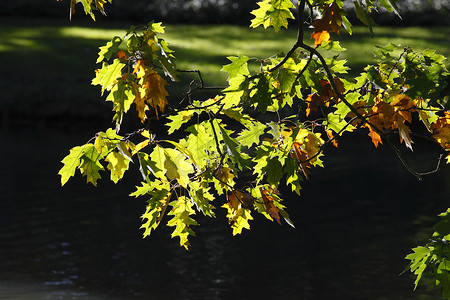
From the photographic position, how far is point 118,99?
2918 mm

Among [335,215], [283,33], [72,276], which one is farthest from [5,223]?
[283,33]

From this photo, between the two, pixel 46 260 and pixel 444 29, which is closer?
pixel 46 260

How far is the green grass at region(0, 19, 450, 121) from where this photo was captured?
55.4 ft

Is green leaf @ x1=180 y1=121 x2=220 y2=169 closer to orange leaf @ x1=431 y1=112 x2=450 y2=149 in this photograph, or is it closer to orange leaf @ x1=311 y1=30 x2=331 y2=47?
orange leaf @ x1=311 y1=30 x2=331 y2=47

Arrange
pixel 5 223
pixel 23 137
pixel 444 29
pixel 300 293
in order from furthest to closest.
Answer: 1. pixel 444 29
2. pixel 23 137
3. pixel 5 223
4. pixel 300 293

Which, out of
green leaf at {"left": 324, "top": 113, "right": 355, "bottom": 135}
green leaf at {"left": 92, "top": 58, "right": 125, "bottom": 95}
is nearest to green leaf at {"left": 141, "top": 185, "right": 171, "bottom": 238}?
green leaf at {"left": 92, "top": 58, "right": 125, "bottom": 95}

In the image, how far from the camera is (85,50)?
19.8 metres

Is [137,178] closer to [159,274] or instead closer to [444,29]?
[159,274]

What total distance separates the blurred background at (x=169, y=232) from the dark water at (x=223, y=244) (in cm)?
2

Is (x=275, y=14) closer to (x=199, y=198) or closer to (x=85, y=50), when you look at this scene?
(x=199, y=198)

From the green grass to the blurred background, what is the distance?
7 centimetres

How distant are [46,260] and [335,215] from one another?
12.0ft

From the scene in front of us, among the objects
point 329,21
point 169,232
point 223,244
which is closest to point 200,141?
point 329,21

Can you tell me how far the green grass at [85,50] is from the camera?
55.4 feet
